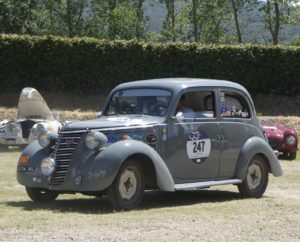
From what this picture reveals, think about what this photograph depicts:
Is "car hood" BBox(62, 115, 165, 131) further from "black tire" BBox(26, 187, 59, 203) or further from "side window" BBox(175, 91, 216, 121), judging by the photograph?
"black tire" BBox(26, 187, 59, 203)

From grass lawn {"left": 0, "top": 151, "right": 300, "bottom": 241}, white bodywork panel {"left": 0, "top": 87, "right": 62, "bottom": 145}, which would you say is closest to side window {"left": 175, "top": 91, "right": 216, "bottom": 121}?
grass lawn {"left": 0, "top": 151, "right": 300, "bottom": 241}

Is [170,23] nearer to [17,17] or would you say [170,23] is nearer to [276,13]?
[276,13]

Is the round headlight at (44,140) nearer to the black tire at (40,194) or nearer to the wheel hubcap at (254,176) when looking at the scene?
the black tire at (40,194)

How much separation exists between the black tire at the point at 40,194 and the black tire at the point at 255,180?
3.09m

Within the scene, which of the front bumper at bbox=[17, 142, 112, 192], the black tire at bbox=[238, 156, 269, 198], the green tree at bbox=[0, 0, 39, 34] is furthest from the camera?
the green tree at bbox=[0, 0, 39, 34]

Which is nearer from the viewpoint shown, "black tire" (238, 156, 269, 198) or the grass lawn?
the grass lawn

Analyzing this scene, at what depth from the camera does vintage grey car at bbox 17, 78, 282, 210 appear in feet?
30.8

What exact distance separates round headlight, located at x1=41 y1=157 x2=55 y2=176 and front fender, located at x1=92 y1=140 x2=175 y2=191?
65 cm

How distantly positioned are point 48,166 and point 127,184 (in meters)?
1.12

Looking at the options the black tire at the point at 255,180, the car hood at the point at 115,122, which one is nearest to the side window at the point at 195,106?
the car hood at the point at 115,122

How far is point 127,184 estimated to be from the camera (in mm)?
9547

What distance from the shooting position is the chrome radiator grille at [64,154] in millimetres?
9516

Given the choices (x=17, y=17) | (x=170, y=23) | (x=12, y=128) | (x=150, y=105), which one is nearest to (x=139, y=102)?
(x=150, y=105)

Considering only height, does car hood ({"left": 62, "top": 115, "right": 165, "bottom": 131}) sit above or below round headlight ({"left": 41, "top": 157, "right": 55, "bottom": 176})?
above
